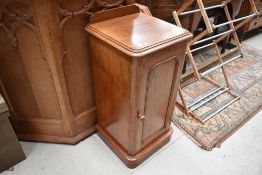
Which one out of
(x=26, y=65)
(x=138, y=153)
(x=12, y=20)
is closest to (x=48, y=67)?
(x=26, y=65)

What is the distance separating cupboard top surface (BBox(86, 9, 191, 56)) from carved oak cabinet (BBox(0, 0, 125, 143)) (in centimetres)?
14

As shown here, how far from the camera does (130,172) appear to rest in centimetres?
154

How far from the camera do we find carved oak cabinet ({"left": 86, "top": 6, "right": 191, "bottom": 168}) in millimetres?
1118

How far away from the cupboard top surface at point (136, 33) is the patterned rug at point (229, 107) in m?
0.95

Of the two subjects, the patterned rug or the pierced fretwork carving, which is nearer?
the pierced fretwork carving

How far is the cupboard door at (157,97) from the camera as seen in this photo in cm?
122

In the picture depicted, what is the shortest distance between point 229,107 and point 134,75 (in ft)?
4.59

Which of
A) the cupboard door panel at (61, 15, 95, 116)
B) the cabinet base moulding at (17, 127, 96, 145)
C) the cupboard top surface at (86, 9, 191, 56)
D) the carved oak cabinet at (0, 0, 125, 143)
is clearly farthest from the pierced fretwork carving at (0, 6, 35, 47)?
the cabinet base moulding at (17, 127, 96, 145)

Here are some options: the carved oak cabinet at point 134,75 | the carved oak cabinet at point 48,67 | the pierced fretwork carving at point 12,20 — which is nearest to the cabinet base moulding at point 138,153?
the carved oak cabinet at point 134,75

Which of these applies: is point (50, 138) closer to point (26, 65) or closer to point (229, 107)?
point (26, 65)

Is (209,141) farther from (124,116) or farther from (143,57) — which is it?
(143,57)

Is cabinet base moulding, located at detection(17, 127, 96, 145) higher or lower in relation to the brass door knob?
lower

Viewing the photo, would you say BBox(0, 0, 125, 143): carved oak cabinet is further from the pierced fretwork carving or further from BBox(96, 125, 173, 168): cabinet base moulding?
BBox(96, 125, 173, 168): cabinet base moulding

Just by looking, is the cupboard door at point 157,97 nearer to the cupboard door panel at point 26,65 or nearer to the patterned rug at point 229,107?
the patterned rug at point 229,107
